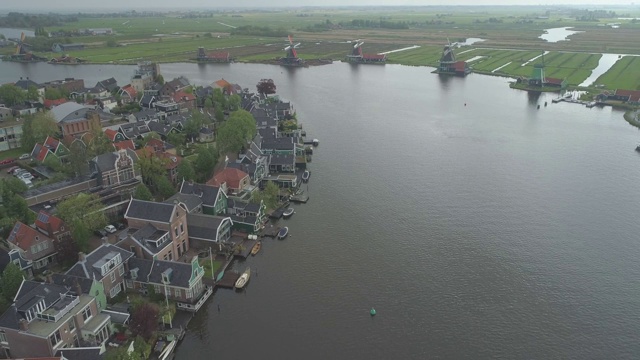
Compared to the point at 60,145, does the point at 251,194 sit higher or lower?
lower

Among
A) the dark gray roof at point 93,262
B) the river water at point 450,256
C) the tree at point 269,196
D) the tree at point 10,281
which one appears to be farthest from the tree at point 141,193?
the tree at point 10,281

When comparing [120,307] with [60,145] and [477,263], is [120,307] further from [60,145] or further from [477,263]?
[60,145]

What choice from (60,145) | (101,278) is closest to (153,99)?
(60,145)

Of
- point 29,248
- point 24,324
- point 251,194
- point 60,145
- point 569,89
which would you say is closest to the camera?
point 24,324

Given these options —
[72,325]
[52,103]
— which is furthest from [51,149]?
[72,325]

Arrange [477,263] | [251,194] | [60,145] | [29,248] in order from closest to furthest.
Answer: [29,248] → [477,263] → [251,194] → [60,145]

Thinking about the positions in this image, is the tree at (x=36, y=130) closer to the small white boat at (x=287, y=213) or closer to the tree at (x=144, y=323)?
the small white boat at (x=287, y=213)

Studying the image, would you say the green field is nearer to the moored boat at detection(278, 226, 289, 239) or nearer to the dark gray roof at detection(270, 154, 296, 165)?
the dark gray roof at detection(270, 154, 296, 165)
